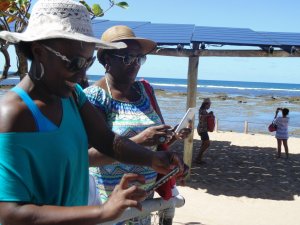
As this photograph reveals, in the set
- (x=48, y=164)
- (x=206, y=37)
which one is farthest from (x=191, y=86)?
(x=48, y=164)

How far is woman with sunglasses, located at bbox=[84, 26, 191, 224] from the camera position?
206cm

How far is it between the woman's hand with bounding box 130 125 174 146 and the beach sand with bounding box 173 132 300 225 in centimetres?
336

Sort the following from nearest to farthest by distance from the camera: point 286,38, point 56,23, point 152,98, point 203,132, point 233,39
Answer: point 56,23, point 152,98, point 233,39, point 286,38, point 203,132

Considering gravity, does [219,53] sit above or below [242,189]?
above

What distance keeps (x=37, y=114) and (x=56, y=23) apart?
0.92 feet

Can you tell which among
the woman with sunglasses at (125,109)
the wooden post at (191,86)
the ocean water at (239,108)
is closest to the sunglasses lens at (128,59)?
the woman with sunglasses at (125,109)

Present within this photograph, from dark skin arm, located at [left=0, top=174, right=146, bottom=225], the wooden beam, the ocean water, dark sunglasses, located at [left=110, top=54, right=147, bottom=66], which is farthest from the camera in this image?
the ocean water

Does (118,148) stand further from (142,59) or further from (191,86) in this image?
(191,86)

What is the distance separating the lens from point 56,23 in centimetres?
125

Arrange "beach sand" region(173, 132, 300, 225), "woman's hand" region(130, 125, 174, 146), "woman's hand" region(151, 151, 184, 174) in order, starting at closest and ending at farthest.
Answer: "woman's hand" region(151, 151, 184, 174), "woman's hand" region(130, 125, 174, 146), "beach sand" region(173, 132, 300, 225)

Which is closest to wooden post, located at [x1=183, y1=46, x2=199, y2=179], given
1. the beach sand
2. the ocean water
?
the beach sand

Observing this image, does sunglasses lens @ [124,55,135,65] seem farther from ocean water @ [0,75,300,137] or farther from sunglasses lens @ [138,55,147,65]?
ocean water @ [0,75,300,137]

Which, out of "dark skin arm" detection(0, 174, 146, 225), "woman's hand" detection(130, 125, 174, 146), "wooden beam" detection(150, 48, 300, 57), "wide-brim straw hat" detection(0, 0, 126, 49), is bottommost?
"wooden beam" detection(150, 48, 300, 57)

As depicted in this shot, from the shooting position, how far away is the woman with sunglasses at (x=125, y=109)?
206cm
